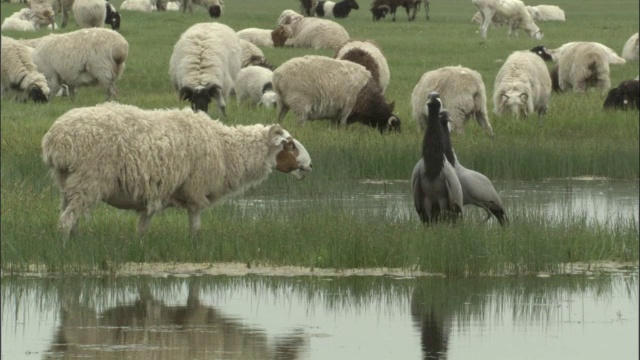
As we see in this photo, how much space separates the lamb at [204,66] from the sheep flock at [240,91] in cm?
3

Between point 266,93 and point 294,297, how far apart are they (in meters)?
16.0

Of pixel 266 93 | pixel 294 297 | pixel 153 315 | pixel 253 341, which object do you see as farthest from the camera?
pixel 266 93

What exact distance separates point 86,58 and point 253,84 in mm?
3423

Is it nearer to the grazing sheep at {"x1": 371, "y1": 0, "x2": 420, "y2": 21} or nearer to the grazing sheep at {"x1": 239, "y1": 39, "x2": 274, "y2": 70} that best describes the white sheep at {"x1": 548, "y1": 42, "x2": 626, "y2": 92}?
the grazing sheep at {"x1": 239, "y1": 39, "x2": 274, "y2": 70}

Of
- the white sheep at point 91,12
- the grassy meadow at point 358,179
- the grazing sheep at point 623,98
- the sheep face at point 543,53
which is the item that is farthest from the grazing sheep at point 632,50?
the white sheep at point 91,12

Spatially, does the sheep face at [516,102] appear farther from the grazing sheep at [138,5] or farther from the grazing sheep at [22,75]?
the grazing sheep at [138,5]

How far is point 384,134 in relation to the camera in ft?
76.7

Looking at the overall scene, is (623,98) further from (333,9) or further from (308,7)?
(333,9)

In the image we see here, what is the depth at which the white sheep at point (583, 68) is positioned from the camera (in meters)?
30.1

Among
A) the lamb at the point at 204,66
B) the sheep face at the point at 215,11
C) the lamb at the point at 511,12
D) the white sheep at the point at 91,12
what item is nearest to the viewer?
the lamb at the point at 204,66

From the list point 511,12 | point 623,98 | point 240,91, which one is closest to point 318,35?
point 240,91

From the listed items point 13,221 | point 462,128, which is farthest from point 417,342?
point 462,128

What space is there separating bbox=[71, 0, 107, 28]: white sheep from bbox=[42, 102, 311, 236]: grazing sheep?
77.2ft

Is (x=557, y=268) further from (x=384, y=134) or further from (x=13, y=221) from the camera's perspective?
(x=384, y=134)
